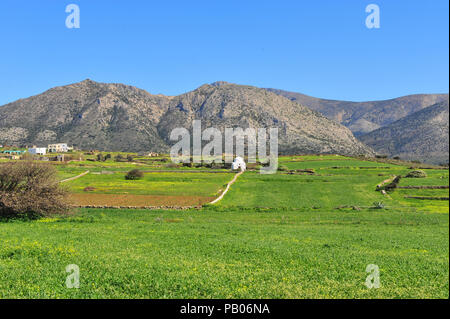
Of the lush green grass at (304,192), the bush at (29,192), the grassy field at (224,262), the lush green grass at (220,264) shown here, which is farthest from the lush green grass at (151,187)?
the lush green grass at (220,264)

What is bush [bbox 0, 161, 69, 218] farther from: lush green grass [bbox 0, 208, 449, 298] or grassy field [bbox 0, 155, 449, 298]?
lush green grass [bbox 0, 208, 449, 298]

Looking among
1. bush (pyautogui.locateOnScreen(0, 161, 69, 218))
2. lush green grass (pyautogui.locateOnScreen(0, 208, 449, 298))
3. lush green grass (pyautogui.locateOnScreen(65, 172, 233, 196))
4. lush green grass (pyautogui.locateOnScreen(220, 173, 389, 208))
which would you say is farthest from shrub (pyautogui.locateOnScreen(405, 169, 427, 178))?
bush (pyautogui.locateOnScreen(0, 161, 69, 218))

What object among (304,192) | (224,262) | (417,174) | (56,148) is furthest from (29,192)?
(56,148)

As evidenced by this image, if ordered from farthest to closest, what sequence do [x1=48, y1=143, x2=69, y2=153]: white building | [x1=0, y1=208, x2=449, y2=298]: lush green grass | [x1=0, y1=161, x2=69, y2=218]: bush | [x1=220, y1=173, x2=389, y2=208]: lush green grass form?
[x1=48, y1=143, x2=69, y2=153]: white building, [x1=220, y1=173, x2=389, y2=208]: lush green grass, [x1=0, y1=161, x2=69, y2=218]: bush, [x1=0, y1=208, x2=449, y2=298]: lush green grass

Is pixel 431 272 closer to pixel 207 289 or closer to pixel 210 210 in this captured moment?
pixel 207 289

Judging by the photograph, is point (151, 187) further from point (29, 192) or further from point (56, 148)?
point (56, 148)

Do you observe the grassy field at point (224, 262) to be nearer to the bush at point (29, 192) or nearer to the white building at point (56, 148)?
the bush at point (29, 192)

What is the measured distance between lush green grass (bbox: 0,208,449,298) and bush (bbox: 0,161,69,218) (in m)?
6.18

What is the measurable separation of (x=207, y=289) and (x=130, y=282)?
2.70 m

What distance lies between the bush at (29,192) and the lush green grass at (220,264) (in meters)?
6.18

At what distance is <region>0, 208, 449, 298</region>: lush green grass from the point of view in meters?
11.4

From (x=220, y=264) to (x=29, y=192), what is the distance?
2459 cm

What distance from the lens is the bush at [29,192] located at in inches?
1225

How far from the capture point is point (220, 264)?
49.6 feet
